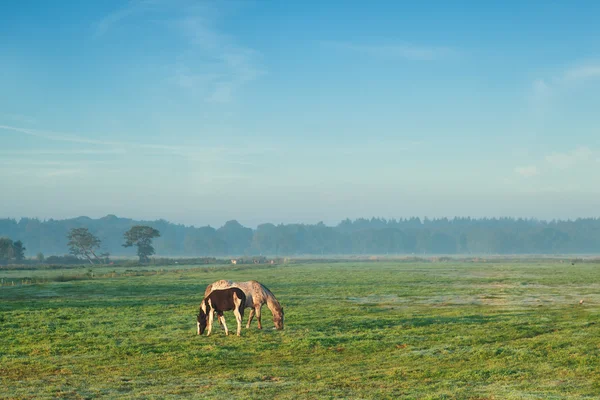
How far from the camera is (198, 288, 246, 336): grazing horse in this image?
25078 mm

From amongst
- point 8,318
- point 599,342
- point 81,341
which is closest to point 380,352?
point 599,342

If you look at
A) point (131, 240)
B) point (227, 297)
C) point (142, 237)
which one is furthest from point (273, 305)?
point (142, 237)

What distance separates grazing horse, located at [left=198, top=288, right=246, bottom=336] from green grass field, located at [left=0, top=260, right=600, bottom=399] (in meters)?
0.73

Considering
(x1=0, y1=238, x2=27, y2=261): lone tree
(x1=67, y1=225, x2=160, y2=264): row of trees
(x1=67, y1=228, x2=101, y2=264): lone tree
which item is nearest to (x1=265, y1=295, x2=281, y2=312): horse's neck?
(x1=0, y1=238, x2=27, y2=261): lone tree

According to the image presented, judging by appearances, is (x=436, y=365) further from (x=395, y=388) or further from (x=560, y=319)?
(x=560, y=319)

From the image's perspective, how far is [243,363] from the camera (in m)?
19.8

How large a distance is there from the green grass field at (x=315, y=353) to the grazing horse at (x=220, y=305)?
2.39 feet

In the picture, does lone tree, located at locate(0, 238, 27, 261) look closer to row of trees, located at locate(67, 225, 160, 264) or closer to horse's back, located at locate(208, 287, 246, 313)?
row of trees, located at locate(67, 225, 160, 264)

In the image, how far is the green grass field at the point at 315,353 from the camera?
15875 millimetres

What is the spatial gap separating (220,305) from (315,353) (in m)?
5.48

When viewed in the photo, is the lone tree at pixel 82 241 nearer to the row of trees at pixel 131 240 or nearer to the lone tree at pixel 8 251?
the row of trees at pixel 131 240

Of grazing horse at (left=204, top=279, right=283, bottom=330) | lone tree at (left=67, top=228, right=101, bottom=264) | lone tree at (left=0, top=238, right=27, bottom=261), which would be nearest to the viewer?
grazing horse at (left=204, top=279, right=283, bottom=330)

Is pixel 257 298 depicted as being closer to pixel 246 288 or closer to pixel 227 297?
pixel 246 288

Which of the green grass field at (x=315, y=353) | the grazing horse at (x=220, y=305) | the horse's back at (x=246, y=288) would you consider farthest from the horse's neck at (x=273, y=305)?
the grazing horse at (x=220, y=305)
